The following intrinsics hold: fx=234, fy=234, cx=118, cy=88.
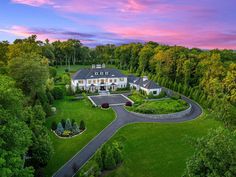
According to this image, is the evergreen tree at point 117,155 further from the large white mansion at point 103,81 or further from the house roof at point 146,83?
the large white mansion at point 103,81

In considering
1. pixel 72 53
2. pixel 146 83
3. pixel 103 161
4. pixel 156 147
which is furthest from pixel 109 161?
pixel 72 53

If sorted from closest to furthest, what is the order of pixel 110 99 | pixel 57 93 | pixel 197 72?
1. pixel 57 93
2. pixel 110 99
3. pixel 197 72

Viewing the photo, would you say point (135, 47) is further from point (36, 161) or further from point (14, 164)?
point (14, 164)

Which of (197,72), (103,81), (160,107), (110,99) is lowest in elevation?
(110,99)

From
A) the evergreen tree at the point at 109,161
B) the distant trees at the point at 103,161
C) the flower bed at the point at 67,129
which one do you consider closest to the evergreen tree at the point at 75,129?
the flower bed at the point at 67,129

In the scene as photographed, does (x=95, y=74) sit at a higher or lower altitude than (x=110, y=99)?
higher

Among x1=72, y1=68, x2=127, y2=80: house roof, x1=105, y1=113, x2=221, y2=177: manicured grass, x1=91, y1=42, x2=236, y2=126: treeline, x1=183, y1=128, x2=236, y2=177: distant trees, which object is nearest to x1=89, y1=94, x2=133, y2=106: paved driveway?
x1=72, y1=68, x2=127, y2=80: house roof

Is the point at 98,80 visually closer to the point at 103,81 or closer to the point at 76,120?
the point at 103,81
